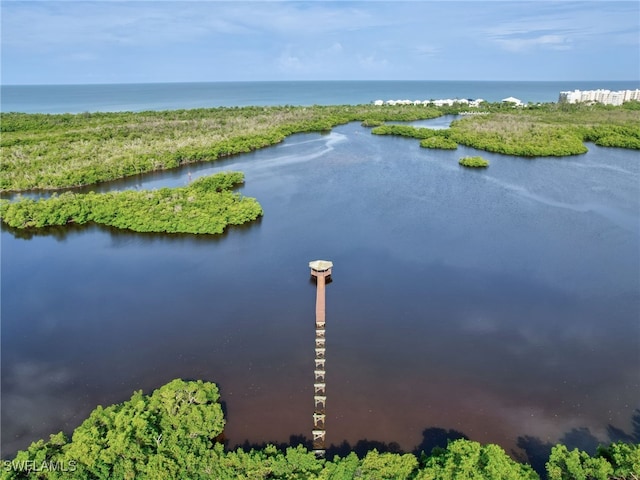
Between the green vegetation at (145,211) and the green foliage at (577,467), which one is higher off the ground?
the green vegetation at (145,211)

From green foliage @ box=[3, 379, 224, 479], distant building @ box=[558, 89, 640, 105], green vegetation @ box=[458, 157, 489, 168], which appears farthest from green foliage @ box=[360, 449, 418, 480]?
distant building @ box=[558, 89, 640, 105]

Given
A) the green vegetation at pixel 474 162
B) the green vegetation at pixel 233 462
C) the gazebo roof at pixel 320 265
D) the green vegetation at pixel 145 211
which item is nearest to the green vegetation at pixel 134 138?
the green vegetation at pixel 145 211

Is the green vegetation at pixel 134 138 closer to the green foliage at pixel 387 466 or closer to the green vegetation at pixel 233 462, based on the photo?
the green vegetation at pixel 233 462

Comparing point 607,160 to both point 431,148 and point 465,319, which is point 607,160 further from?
point 465,319

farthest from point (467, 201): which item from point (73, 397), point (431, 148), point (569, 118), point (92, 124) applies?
point (92, 124)

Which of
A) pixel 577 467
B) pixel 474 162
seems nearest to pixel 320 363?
pixel 577 467

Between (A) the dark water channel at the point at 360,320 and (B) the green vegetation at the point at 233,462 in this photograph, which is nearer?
(B) the green vegetation at the point at 233,462
